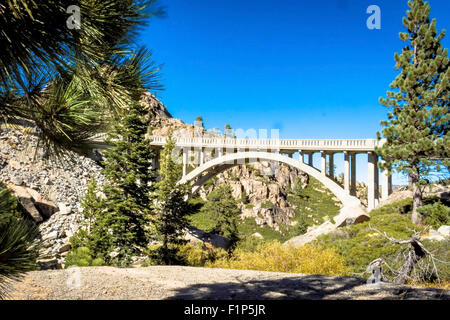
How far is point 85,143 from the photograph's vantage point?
3.10 m

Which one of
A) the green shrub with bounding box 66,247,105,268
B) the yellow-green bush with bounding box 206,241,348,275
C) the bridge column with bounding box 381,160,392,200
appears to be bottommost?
the green shrub with bounding box 66,247,105,268

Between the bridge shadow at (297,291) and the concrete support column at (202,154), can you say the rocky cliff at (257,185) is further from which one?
the bridge shadow at (297,291)

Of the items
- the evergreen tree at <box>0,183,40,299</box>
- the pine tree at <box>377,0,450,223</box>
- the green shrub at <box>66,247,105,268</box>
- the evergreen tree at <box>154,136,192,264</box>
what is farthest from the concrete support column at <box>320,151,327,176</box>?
the evergreen tree at <box>0,183,40,299</box>

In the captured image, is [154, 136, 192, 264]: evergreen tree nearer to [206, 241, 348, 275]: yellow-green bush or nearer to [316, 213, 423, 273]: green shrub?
[206, 241, 348, 275]: yellow-green bush

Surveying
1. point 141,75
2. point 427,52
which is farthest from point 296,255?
point 427,52

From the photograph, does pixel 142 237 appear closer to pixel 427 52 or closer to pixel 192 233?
pixel 192 233

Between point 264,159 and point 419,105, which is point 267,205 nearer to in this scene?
point 264,159

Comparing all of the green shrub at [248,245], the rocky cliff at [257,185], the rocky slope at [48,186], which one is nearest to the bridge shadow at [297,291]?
the rocky slope at [48,186]

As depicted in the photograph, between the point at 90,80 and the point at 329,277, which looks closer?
the point at 90,80

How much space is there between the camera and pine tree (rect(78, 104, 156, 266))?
49.3 feet

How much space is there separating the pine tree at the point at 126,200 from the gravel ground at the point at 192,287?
Answer: 24.3 ft

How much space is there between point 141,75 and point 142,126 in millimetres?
14178

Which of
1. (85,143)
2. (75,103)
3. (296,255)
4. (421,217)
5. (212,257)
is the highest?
(75,103)

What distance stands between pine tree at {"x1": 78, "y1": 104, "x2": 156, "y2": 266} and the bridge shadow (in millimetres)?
9465
